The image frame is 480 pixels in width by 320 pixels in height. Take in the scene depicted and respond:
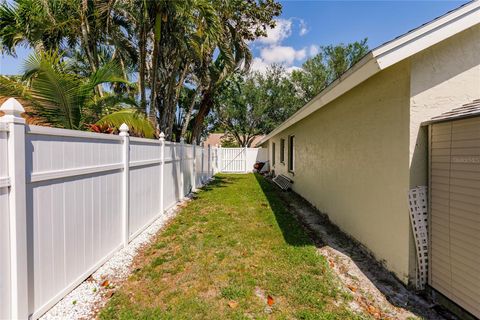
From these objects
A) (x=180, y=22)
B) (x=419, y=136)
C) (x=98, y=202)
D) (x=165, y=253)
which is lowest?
(x=165, y=253)

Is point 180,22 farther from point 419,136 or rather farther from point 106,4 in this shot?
point 419,136

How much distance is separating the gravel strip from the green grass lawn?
0.46 ft

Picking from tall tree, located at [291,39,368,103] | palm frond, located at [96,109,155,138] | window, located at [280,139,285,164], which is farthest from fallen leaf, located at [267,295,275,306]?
tall tree, located at [291,39,368,103]

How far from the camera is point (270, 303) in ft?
9.32

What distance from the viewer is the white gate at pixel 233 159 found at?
746 inches

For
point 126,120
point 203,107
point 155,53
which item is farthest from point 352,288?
point 203,107

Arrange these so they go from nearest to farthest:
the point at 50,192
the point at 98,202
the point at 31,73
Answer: the point at 50,192 < the point at 98,202 < the point at 31,73

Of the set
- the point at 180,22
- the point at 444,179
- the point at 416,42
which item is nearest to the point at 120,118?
the point at 180,22

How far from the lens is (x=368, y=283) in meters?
3.32

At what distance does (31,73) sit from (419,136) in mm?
5745

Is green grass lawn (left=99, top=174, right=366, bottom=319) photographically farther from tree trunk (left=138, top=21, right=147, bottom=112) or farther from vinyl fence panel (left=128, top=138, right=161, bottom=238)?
tree trunk (left=138, top=21, right=147, bottom=112)

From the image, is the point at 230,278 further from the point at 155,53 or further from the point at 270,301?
the point at 155,53

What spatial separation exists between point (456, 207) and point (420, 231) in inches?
20.7

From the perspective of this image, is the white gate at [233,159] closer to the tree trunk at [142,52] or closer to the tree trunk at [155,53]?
the tree trunk at [155,53]
